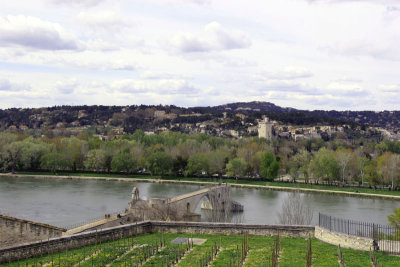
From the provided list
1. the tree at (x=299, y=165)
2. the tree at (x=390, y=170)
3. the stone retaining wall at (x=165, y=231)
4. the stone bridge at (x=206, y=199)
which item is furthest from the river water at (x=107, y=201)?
the stone retaining wall at (x=165, y=231)

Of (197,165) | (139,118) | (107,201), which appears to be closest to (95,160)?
(197,165)

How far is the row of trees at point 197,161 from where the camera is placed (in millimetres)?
55531

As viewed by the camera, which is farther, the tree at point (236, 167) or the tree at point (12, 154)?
the tree at point (12, 154)

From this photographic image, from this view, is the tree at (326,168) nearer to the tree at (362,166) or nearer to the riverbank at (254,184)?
the riverbank at (254,184)

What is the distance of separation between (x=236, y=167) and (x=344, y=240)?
46037 mm

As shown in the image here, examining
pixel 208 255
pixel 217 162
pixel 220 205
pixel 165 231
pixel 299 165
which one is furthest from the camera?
pixel 299 165

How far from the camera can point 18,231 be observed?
52.4 ft

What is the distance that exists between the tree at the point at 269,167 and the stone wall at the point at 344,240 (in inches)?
1698

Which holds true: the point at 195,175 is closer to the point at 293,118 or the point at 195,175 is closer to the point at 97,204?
the point at 97,204

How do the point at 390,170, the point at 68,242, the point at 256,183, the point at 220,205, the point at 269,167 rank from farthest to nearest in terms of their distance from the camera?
the point at 269,167, the point at 256,183, the point at 390,170, the point at 220,205, the point at 68,242

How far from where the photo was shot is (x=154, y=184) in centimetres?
5538

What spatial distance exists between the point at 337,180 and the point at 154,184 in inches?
870

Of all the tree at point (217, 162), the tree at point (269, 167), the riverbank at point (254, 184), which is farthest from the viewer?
the tree at point (217, 162)

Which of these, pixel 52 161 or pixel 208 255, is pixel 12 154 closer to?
pixel 52 161
